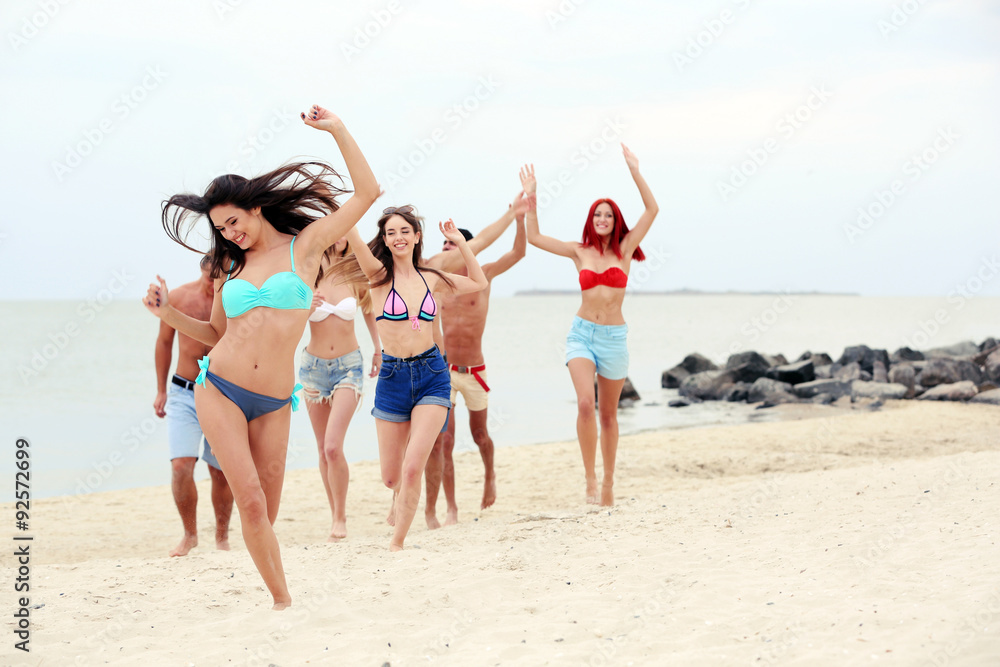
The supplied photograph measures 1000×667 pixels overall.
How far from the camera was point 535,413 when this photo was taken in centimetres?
1670

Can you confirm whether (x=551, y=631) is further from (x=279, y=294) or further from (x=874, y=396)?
(x=874, y=396)

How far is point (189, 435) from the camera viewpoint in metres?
5.88

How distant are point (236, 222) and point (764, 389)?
15395mm

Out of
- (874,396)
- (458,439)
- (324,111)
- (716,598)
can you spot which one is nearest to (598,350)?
(716,598)

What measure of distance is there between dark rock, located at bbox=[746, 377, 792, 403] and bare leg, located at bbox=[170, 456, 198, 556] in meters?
13.6

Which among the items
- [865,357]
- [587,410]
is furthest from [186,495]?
[865,357]

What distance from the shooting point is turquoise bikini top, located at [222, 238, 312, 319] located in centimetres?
374

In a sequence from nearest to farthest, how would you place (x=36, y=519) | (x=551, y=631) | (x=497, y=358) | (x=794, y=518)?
1. (x=551, y=631)
2. (x=794, y=518)
3. (x=36, y=519)
4. (x=497, y=358)

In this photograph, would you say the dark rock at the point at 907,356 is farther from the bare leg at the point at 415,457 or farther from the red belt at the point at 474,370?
the bare leg at the point at 415,457

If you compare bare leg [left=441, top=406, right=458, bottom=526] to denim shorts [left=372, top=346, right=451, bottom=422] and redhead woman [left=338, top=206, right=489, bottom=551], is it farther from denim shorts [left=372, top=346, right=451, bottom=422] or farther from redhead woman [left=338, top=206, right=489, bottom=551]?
denim shorts [left=372, top=346, right=451, bottom=422]

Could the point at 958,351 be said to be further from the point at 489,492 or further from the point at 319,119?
the point at 319,119

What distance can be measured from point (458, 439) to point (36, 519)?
6770 millimetres

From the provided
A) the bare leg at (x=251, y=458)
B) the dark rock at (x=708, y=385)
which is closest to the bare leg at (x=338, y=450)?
the bare leg at (x=251, y=458)

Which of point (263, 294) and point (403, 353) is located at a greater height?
point (263, 294)
